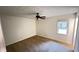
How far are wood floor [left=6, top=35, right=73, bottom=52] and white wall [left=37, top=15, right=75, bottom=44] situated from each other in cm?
7

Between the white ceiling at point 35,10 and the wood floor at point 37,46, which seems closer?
the white ceiling at point 35,10

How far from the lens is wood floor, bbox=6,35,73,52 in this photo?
1.02 metres

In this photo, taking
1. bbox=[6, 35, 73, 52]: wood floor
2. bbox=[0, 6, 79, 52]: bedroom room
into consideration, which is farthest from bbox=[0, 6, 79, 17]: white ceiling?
bbox=[6, 35, 73, 52]: wood floor

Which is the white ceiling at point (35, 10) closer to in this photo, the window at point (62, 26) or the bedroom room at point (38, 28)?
the bedroom room at point (38, 28)

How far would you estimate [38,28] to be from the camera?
3.64 ft

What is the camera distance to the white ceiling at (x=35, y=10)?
0.89 metres

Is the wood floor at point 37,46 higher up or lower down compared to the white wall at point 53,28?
lower down

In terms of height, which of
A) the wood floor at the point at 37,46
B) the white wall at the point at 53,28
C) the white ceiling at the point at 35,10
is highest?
the white ceiling at the point at 35,10

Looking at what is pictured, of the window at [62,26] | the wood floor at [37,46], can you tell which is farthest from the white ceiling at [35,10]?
the wood floor at [37,46]

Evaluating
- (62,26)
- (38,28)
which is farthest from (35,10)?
(62,26)

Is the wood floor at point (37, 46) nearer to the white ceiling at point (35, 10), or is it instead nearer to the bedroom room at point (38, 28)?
the bedroom room at point (38, 28)

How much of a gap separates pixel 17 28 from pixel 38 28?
0.27 m

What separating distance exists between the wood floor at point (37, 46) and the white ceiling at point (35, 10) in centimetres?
33
